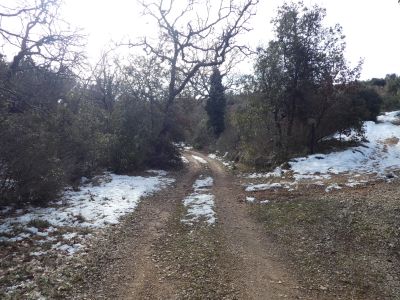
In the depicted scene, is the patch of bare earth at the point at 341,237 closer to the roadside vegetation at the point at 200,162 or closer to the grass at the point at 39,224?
the roadside vegetation at the point at 200,162

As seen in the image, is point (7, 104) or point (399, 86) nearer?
point (7, 104)

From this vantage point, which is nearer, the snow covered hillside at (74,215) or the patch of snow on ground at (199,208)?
the snow covered hillside at (74,215)

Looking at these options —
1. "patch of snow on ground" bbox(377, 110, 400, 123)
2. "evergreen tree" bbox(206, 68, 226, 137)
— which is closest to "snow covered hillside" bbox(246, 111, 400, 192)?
"patch of snow on ground" bbox(377, 110, 400, 123)

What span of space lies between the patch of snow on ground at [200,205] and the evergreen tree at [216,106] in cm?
2559

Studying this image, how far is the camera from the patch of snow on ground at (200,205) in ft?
36.9

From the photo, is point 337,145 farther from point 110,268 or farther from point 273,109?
point 110,268

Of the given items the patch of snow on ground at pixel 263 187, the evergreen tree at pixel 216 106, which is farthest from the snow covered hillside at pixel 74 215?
the evergreen tree at pixel 216 106

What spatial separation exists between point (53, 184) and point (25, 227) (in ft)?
9.82

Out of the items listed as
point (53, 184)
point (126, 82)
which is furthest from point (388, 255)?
point (126, 82)

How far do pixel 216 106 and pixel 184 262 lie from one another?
3569 centimetres

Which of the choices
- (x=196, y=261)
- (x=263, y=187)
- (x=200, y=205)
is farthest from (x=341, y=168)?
(x=196, y=261)

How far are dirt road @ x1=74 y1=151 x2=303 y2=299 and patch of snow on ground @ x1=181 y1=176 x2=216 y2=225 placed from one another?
0.91 feet

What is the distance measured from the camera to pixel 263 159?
2120cm

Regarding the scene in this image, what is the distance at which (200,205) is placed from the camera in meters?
13.1
